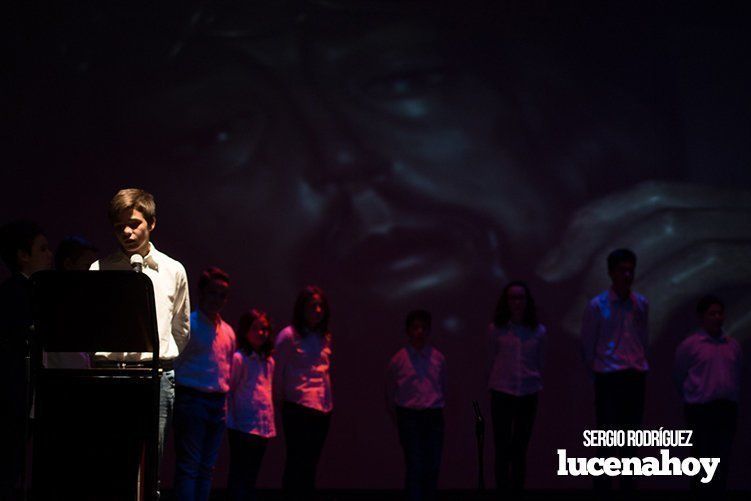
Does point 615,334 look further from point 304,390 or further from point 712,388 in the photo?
point 304,390

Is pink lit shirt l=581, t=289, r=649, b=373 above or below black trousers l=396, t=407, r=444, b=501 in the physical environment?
above

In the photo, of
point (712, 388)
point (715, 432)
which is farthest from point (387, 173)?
point (715, 432)

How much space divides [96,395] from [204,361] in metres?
2.08

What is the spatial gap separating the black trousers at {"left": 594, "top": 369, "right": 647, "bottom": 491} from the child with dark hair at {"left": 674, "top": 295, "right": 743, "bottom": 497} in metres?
0.38

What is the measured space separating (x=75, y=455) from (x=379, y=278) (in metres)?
4.08

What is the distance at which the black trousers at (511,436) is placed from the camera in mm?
5430

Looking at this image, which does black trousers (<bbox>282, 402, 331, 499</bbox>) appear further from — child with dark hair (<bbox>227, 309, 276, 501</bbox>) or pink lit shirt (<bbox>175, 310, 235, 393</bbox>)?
pink lit shirt (<bbox>175, 310, 235, 393</bbox>)

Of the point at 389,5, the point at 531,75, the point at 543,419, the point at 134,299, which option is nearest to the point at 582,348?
the point at 543,419

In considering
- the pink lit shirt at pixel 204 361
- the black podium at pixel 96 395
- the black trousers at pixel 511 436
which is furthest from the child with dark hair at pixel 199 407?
the black podium at pixel 96 395

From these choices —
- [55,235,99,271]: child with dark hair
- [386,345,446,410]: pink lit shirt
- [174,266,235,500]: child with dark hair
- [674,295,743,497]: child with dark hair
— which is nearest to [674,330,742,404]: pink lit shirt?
[674,295,743,497]: child with dark hair

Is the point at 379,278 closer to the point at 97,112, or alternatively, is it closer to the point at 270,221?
the point at 270,221

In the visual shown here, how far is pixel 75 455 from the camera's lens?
101 inches

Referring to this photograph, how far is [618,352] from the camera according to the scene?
214 inches

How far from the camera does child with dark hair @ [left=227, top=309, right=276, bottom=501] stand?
5.16 meters
